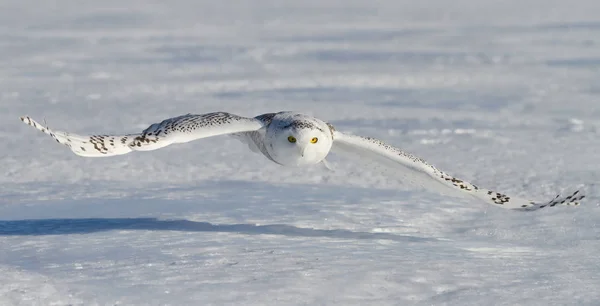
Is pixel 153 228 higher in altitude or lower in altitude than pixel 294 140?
lower

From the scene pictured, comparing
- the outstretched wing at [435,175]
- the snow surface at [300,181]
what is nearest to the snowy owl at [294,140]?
the outstretched wing at [435,175]

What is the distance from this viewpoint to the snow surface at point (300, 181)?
5.15 meters

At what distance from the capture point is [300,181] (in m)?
8.42

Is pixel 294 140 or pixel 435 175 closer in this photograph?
pixel 294 140

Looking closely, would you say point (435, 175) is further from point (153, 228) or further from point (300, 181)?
point (300, 181)

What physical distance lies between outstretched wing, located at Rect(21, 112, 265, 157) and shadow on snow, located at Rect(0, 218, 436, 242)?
720 millimetres

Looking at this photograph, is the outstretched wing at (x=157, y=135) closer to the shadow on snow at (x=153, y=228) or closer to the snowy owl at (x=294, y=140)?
the snowy owl at (x=294, y=140)

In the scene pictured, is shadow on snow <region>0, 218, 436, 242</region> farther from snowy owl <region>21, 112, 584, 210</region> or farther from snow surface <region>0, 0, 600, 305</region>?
snowy owl <region>21, 112, 584, 210</region>

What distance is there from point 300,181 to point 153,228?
2144 millimetres

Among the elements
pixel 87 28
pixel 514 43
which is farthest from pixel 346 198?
pixel 87 28

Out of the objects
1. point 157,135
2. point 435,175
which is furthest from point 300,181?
point 157,135

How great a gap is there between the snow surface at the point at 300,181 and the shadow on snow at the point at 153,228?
0.03 metres

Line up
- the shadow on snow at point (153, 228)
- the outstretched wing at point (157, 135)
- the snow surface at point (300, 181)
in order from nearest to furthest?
the snow surface at point (300, 181) → the outstretched wing at point (157, 135) → the shadow on snow at point (153, 228)

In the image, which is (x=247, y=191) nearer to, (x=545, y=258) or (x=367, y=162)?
(x=367, y=162)
